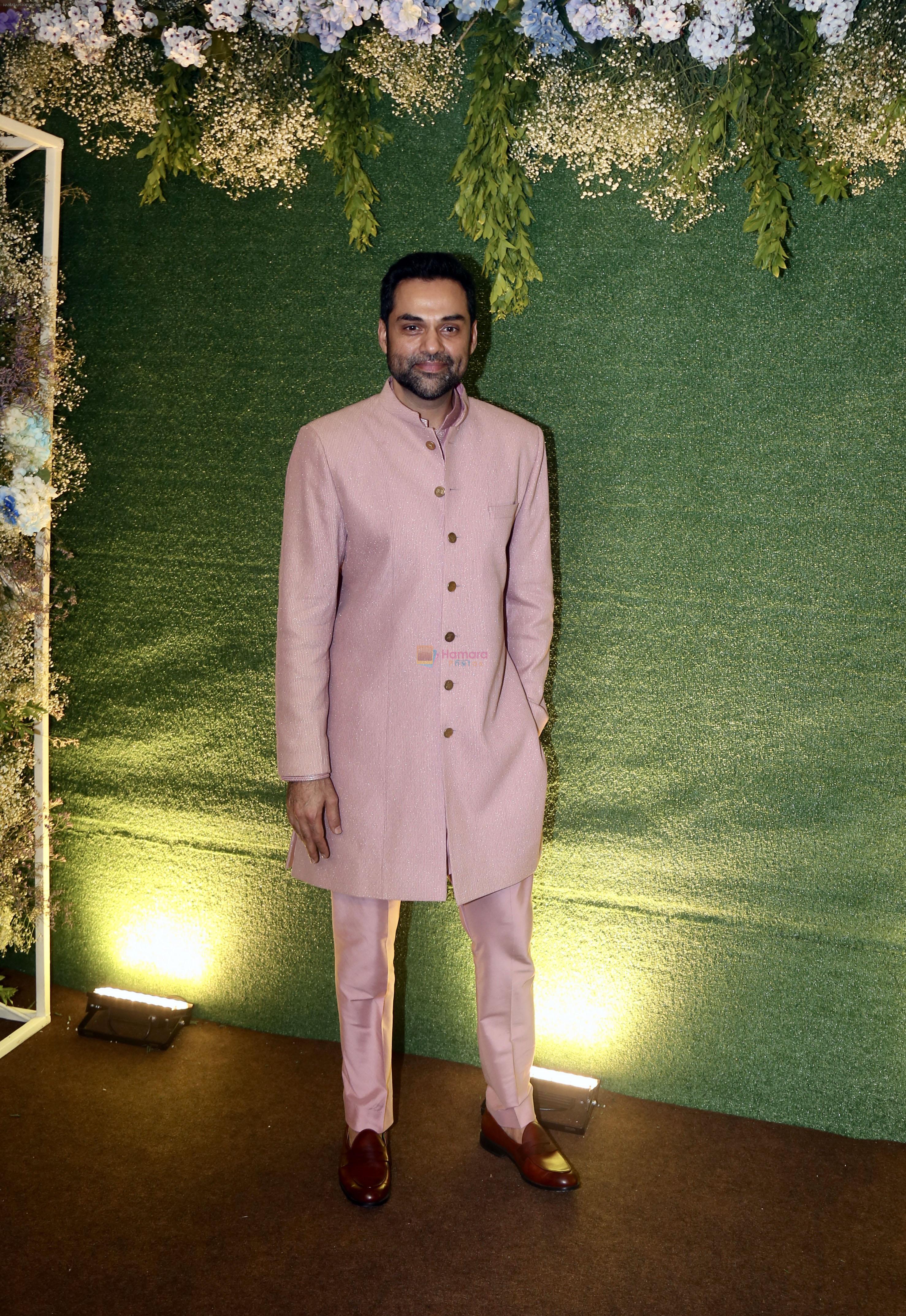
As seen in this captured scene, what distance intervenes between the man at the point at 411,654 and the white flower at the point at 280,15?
78 centimetres

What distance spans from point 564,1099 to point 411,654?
128cm

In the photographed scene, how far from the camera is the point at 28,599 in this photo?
2785 millimetres

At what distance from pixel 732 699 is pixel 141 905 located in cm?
183

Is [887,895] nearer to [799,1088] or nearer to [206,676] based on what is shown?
[799,1088]

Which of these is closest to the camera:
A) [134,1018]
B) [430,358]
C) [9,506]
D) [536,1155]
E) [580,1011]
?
[430,358]

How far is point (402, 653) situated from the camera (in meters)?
2.24

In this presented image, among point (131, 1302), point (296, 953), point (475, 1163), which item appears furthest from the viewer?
point (296, 953)

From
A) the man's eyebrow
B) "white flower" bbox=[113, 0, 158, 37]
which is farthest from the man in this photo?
"white flower" bbox=[113, 0, 158, 37]

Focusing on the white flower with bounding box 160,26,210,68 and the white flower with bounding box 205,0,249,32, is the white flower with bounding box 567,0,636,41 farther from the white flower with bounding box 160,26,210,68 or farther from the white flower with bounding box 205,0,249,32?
the white flower with bounding box 160,26,210,68

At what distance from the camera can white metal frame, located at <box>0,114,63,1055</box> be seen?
273 centimetres

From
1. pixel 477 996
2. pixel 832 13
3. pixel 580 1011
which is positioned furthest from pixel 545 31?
pixel 580 1011

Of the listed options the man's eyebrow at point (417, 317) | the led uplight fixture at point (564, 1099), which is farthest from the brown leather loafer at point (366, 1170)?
the man's eyebrow at point (417, 317)

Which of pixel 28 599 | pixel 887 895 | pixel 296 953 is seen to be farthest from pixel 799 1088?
pixel 28 599

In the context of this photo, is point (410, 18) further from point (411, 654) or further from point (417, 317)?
point (411, 654)
